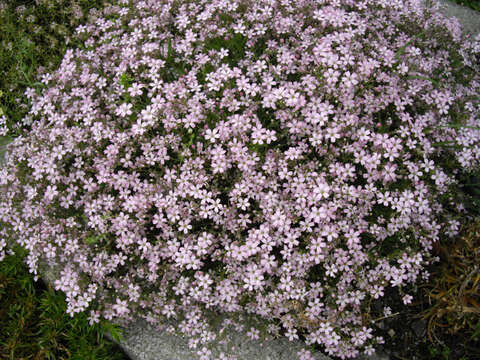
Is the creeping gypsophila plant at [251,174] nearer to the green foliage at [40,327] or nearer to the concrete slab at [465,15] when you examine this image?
the green foliage at [40,327]

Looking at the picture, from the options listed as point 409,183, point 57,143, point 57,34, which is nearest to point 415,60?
point 409,183

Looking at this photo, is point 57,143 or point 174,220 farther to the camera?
point 57,143

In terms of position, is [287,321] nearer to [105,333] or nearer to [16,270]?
[105,333]

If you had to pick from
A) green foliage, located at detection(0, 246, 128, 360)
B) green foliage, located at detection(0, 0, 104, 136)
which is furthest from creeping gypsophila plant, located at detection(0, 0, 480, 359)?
green foliage, located at detection(0, 0, 104, 136)

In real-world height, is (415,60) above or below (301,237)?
above

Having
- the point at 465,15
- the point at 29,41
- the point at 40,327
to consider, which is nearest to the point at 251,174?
the point at 40,327
